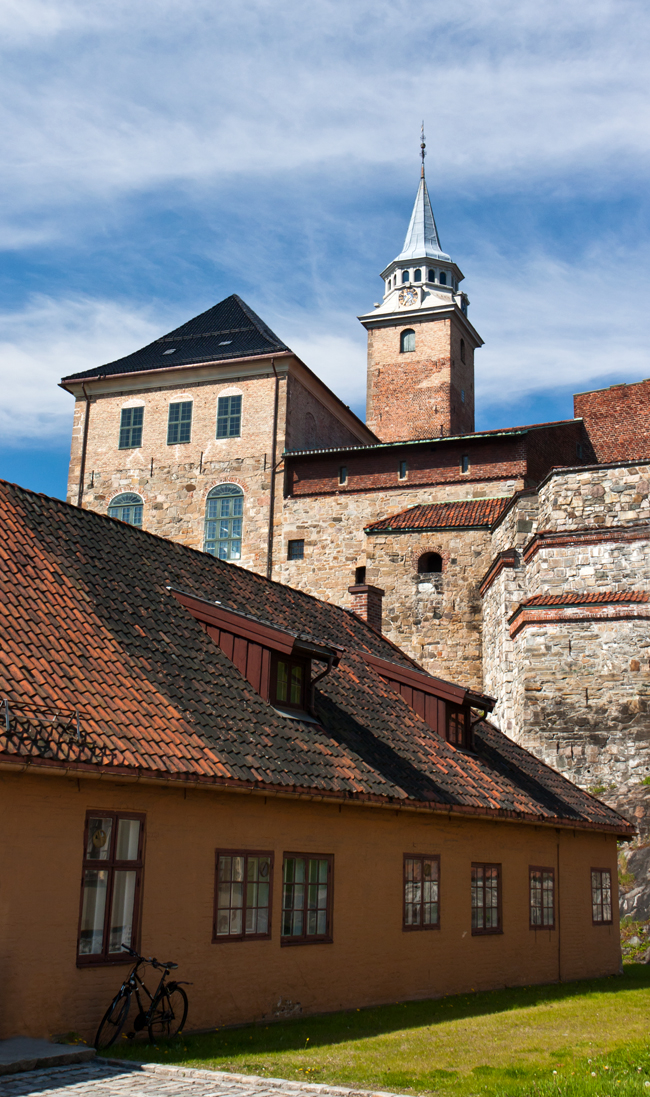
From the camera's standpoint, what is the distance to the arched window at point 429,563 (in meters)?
32.6

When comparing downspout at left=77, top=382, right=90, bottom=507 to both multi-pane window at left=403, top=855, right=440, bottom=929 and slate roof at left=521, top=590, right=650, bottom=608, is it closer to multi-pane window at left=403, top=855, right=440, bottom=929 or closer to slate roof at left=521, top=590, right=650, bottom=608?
slate roof at left=521, top=590, right=650, bottom=608

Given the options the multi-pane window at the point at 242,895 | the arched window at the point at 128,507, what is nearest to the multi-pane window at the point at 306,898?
the multi-pane window at the point at 242,895

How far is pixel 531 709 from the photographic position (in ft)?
75.6

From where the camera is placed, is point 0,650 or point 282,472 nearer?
point 0,650

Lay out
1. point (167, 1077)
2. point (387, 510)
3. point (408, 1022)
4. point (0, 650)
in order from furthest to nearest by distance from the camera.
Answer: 1. point (387, 510)
2. point (408, 1022)
3. point (0, 650)
4. point (167, 1077)

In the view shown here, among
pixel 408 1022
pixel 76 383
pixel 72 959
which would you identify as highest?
pixel 76 383

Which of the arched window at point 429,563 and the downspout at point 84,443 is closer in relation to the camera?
the arched window at point 429,563

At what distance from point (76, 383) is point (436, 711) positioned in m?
28.6

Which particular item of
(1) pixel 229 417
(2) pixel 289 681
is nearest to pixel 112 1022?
(2) pixel 289 681

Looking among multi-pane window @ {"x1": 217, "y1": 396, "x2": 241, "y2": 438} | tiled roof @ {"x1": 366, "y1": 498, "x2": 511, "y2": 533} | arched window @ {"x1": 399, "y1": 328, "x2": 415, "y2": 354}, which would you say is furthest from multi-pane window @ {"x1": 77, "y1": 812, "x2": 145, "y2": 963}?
arched window @ {"x1": 399, "y1": 328, "x2": 415, "y2": 354}

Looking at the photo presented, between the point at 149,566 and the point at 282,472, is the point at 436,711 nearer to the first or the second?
the point at 149,566

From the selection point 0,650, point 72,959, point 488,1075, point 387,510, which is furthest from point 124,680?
point 387,510

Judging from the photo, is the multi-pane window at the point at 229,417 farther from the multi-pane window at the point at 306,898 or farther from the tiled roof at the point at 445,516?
the multi-pane window at the point at 306,898

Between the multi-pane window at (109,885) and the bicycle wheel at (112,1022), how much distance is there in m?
0.38
